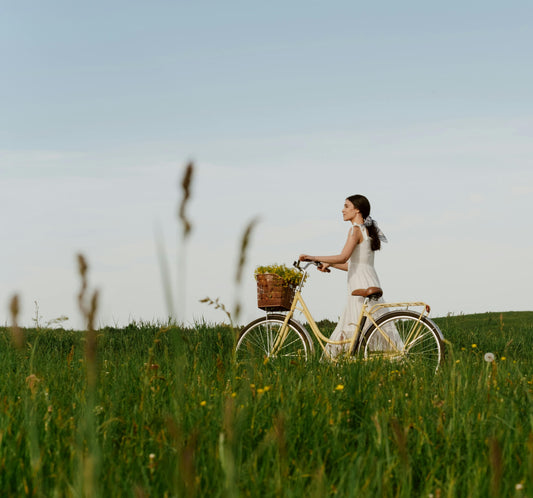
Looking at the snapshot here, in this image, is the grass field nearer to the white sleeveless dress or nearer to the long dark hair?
the white sleeveless dress

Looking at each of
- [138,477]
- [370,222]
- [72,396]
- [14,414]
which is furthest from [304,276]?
[138,477]

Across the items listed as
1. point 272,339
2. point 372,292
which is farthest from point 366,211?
point 272,339

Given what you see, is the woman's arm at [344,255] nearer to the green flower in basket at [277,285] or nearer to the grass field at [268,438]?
the green flower in basket at [277,285]

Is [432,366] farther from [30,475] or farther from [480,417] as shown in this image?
[30,475]

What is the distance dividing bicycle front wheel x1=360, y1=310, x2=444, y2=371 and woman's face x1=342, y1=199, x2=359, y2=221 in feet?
5.81

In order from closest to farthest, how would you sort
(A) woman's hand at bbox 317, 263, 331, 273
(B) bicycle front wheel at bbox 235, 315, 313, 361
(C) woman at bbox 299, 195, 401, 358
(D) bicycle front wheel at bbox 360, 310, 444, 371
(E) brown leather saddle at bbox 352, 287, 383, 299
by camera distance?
1. (D) bicycle front wheel at bbox 360, 310, 444, 371
2. (E) brown leather saddle at bbox 352, 287, 383, 299
3. (B) bicycle front wheel at bbox 235, 315, 313, 361
4. (A) woman's hand at bbox 317, 263, 331, 273
5. (C) woman at bbox 299, 195, 401, 358

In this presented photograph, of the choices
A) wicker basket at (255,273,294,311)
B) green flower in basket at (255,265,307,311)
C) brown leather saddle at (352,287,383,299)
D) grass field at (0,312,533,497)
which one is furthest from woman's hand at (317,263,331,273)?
grass field at (0,312,533,497)

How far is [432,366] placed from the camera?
22.8ft

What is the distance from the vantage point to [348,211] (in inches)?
333

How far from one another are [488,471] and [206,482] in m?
1.29

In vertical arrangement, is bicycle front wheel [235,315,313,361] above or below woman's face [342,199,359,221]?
below

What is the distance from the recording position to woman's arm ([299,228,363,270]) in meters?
7.75

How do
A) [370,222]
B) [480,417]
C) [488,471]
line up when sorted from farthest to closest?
[370,222] < [480,417] < [488,471]

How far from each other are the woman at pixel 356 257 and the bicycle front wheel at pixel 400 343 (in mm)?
575
